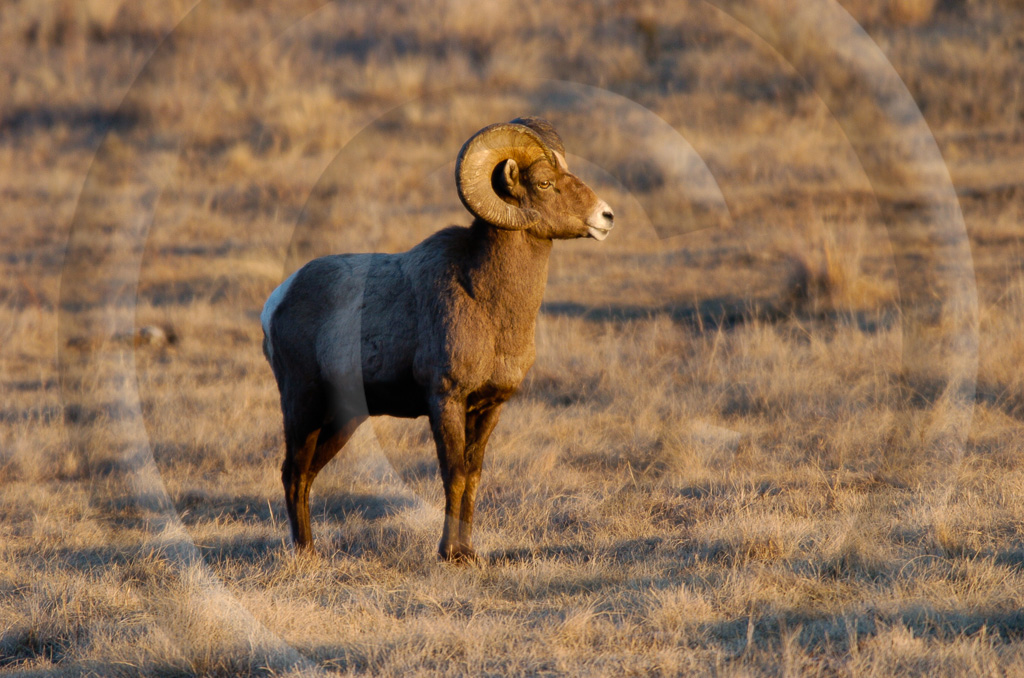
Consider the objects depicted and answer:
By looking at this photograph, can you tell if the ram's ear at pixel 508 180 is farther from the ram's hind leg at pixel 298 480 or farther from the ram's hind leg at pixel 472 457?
the ram's hind leg at pixel 298 480

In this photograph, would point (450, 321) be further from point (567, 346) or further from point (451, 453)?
point (567, 346)

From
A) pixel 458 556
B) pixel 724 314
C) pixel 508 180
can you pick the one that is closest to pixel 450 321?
pixel 508 180

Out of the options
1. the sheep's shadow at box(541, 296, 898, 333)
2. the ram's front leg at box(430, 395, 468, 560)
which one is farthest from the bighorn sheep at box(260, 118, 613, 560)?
the sheep's shadow at box(541, 296, 898, 333)

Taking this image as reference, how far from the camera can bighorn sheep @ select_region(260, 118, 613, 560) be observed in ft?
20.1

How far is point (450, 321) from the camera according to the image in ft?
20.2

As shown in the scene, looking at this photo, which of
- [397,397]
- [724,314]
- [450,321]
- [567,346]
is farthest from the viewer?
[724,314]

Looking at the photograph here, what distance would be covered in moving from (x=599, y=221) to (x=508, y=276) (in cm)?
68

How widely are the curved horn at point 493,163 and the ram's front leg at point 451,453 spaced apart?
3.89 ft

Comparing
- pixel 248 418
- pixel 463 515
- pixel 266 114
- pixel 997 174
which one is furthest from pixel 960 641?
pixel 266 114

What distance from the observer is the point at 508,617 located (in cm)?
539

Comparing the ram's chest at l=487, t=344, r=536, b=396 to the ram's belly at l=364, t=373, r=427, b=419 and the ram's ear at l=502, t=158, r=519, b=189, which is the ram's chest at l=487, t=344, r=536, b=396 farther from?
the ram's ear at l=502, t=158, r=519, b=189

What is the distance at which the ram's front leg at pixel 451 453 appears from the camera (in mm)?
6128

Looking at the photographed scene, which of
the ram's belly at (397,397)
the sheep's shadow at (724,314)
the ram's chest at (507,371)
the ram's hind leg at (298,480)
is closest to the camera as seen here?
the ram's chest at (507,371)

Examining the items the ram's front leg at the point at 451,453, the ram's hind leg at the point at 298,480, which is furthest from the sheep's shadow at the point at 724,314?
the ram's hind leg at the point at 298,480
